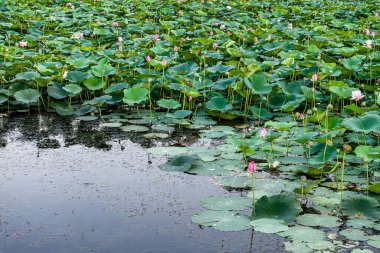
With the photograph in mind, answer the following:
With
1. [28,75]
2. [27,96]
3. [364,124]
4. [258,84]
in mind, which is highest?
[364,124]

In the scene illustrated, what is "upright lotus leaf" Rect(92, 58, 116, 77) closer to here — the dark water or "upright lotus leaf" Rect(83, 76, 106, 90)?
"upright lotus leaf" Rect(83, 76, 106, 90)

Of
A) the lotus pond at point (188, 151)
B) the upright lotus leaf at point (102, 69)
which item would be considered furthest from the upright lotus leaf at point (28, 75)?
the upright lotus leaf at point (102, 69)

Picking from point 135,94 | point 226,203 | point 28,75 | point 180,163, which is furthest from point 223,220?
point 28,75

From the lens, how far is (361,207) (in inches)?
117

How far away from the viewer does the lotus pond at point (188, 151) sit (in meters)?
2.75

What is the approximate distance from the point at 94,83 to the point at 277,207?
2563 mm

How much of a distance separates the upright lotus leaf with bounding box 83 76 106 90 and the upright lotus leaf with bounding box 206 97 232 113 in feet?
3.10

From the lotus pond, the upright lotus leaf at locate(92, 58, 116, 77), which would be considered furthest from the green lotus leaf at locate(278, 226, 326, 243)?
the upright lotus leaf at locate(92, 58, 116, 77)

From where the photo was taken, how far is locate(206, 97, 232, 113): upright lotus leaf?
4616mm

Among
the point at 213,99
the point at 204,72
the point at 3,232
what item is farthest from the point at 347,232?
the point at 204,72

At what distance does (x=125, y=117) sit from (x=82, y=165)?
47.0 inches

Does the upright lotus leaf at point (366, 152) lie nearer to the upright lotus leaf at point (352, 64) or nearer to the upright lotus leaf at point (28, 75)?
the upright lotus leaf at point (352, 64)

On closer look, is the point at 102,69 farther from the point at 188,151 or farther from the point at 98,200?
the point at 98,200

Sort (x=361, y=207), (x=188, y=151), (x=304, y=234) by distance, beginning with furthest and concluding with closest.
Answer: (x=188, y=151), (x=361, y=207), (x=304, y=234)
